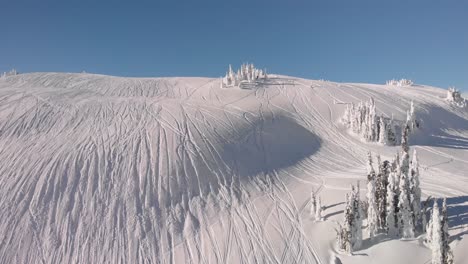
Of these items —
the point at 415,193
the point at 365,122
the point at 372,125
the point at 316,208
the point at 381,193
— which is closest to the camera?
the point at 415,193

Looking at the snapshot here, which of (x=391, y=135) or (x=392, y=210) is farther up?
(x=391, y=135)

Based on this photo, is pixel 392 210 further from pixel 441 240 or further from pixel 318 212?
pixel 318 212

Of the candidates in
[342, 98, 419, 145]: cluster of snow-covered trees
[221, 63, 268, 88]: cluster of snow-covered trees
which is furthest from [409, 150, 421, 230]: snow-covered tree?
[221, 63, 268, 88]: cluster of snow-covered trees

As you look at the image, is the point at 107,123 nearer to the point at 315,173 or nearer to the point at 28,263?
the point at 28,263

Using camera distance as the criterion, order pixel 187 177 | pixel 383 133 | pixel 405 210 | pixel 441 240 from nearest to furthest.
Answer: pixel 441 240 < pixel 405 210 < pixel 187 177 < pixel 383 133

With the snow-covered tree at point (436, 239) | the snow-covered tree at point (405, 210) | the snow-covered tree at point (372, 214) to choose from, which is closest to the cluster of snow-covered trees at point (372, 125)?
the snow-covered tree at point (405, 210)

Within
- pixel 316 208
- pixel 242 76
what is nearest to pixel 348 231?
pixel 316 208
